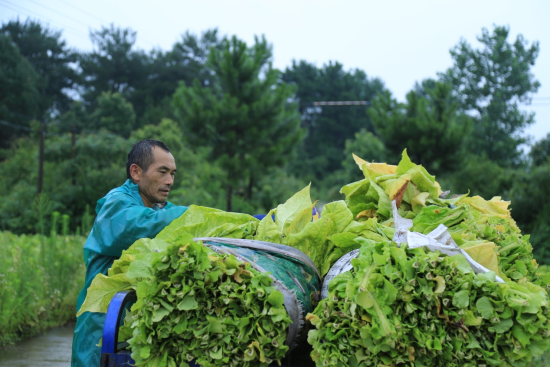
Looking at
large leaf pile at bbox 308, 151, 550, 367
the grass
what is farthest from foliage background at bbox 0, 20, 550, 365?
large leaf pile at bbox 308, 151, 550, 367

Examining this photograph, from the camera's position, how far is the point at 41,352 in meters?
5.22

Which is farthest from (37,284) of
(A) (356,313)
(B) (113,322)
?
(A) (356,313)

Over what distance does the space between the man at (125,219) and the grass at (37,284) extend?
10.4 ft

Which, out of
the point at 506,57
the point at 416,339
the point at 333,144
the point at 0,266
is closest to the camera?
the point at 416,339

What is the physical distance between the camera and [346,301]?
143 centimetres

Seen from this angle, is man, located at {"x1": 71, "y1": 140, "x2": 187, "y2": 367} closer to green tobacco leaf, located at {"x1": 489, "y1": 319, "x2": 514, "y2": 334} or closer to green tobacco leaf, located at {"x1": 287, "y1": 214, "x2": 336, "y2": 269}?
green tobacco leaf, located at {"x1": 287, "y1": 214, "x2": 336, "y2": 269}

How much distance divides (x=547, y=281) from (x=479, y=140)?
98.3 ft

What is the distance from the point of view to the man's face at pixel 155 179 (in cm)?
259

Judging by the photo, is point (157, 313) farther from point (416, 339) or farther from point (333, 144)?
point (333, 144)

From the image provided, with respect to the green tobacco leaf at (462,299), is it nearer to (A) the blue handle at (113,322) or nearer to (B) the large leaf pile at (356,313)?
(B) the large leaf pile at (356,313)

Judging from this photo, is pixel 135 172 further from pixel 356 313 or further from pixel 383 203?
pixel 356 313

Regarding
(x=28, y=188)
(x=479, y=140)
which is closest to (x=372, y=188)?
(x=28, y=188)

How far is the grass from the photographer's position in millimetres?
5246

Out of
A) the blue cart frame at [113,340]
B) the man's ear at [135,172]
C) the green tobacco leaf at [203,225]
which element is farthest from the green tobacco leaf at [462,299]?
the man's ear at [135,172]
